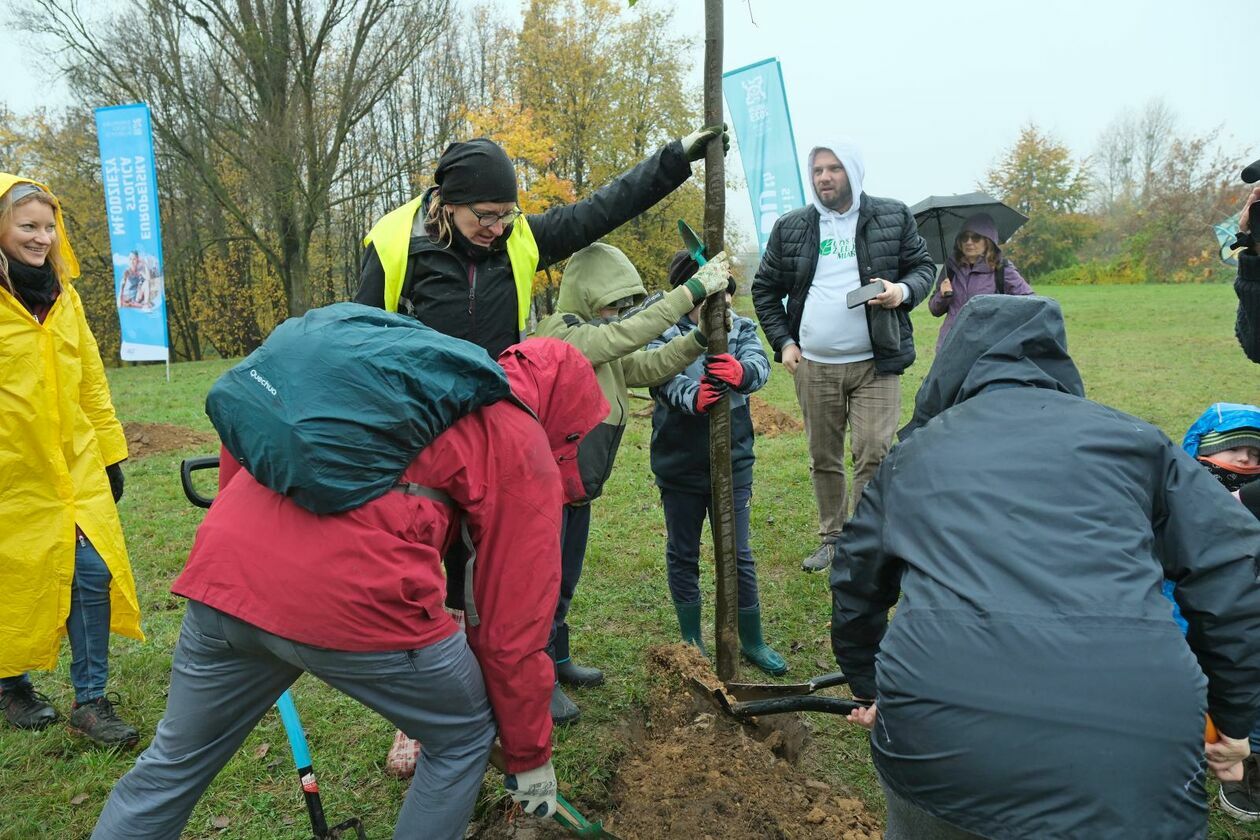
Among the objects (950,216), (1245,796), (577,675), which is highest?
(950,216)

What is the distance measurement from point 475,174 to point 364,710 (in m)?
2.27

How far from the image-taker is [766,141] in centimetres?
1061

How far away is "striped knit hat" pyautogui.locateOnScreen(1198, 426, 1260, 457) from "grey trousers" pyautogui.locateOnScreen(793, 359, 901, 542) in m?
1.54

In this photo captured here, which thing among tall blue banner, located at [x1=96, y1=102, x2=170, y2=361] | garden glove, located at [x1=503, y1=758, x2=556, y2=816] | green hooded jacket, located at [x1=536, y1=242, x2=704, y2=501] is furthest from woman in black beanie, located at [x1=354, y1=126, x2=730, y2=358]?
tall blue banner, located at [x1=96, y1=102, x2=170, y2=361]

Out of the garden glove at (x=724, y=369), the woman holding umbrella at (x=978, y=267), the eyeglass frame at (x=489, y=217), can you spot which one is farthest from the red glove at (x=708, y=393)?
the woman holding umbrella at (x=978, y=267)

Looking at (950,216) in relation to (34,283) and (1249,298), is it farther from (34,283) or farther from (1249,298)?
(34,283)

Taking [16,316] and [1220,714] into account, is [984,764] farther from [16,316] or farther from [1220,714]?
[16,316]

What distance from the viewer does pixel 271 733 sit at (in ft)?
10.8

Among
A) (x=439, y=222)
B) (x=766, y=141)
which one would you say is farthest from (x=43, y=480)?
(x=766, y=141)

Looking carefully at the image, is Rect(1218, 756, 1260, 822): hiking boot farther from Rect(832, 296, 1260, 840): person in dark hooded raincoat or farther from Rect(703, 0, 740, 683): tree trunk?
Rect(703, 0, 740, 683): tree trunk

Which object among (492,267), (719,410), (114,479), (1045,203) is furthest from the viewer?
(1045,203)

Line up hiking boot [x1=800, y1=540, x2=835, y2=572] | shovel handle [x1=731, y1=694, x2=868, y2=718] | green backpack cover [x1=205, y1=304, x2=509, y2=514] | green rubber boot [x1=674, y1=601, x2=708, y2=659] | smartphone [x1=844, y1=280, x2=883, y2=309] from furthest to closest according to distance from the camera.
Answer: hiking boot [x1=800, y1=540, x2=835, y2=572] → smartphone [x1=844, y1=280, x2=883, y2=309] → green rubber boot [x1=674, y1=601, x2=708, y2=659] → shovel handle [x1=731, y1=694, x2=868, y2=718] → green backpack cover [x1=205, y1=304, x2=509, y2=514]

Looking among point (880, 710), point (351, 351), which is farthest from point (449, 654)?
point (880, 710)

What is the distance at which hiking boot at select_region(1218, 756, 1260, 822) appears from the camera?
271 cm
